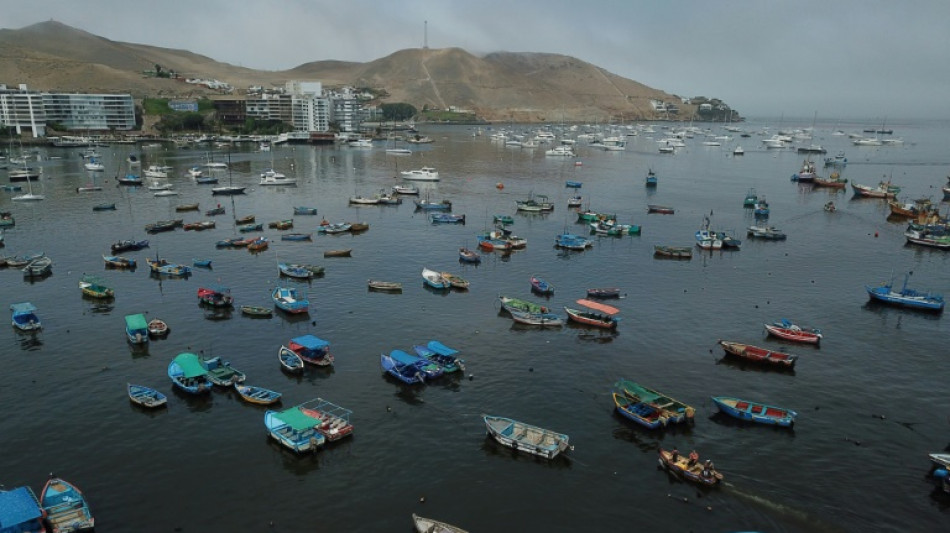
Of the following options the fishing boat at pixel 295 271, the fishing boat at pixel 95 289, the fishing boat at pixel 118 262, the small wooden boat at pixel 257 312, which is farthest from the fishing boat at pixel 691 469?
the fishing boat at pixel 118 262

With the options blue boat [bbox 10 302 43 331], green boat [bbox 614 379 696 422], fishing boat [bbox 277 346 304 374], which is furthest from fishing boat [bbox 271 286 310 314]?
green boat [bbox 614 379 696 422]

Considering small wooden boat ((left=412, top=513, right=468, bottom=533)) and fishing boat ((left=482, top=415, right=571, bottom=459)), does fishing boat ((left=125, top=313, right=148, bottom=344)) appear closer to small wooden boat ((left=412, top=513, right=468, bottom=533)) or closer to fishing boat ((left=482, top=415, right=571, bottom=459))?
fishing boat ((left=482, top=415, right=571, bottom=459))

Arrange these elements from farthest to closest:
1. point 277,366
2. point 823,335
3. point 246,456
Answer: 1. point 823,335
2. point 277,366
3. point 246,456

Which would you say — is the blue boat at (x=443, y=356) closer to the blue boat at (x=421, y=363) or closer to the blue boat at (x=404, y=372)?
the blue boat at (x=421, y=363)

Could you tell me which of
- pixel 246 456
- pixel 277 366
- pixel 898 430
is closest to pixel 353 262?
pixel 277 366

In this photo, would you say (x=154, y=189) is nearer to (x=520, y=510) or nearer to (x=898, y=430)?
(x=520, y=510)

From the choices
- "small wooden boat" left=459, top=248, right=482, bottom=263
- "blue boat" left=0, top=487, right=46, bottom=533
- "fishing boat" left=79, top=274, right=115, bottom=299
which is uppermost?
"small wooden boat" left=459, top=248, right=482, bottom=263
